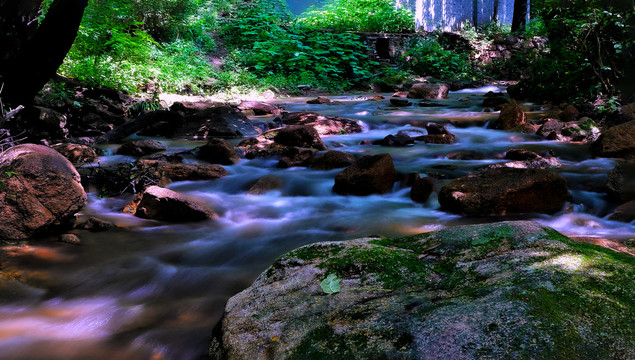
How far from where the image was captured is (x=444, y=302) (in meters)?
→ 1.64

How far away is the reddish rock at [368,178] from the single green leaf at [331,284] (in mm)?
3488

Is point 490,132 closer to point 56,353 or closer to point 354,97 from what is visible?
point 354,97

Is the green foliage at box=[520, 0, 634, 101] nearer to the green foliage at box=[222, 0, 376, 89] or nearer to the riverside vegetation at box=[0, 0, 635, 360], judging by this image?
the riverside vegetation at box=[0, 0, 635, 360]

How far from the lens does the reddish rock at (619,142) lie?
20.2 feet

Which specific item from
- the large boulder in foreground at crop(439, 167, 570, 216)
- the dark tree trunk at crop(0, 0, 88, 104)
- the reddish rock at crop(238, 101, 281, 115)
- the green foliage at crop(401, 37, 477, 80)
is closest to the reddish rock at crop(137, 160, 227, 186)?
the dark tree trunk at crop(0, 0, 88, 104)

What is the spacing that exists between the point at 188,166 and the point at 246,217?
1.66m

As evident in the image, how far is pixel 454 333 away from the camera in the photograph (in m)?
1.41

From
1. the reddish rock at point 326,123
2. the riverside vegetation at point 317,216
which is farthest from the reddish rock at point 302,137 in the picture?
the reddish rock at point 326,123

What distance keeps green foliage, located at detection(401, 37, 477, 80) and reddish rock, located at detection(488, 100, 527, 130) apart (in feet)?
32.6

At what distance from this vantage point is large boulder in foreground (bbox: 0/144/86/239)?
3.68 metres

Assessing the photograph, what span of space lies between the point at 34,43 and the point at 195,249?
14.5 ft

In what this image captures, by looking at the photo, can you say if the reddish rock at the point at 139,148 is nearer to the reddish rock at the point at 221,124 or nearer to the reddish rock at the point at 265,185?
the reddish rock at the point at 221,124

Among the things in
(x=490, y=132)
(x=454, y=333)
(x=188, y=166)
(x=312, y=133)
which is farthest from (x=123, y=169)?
(x=490, y=132)

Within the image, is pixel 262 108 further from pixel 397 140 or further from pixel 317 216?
pixel 317 216
